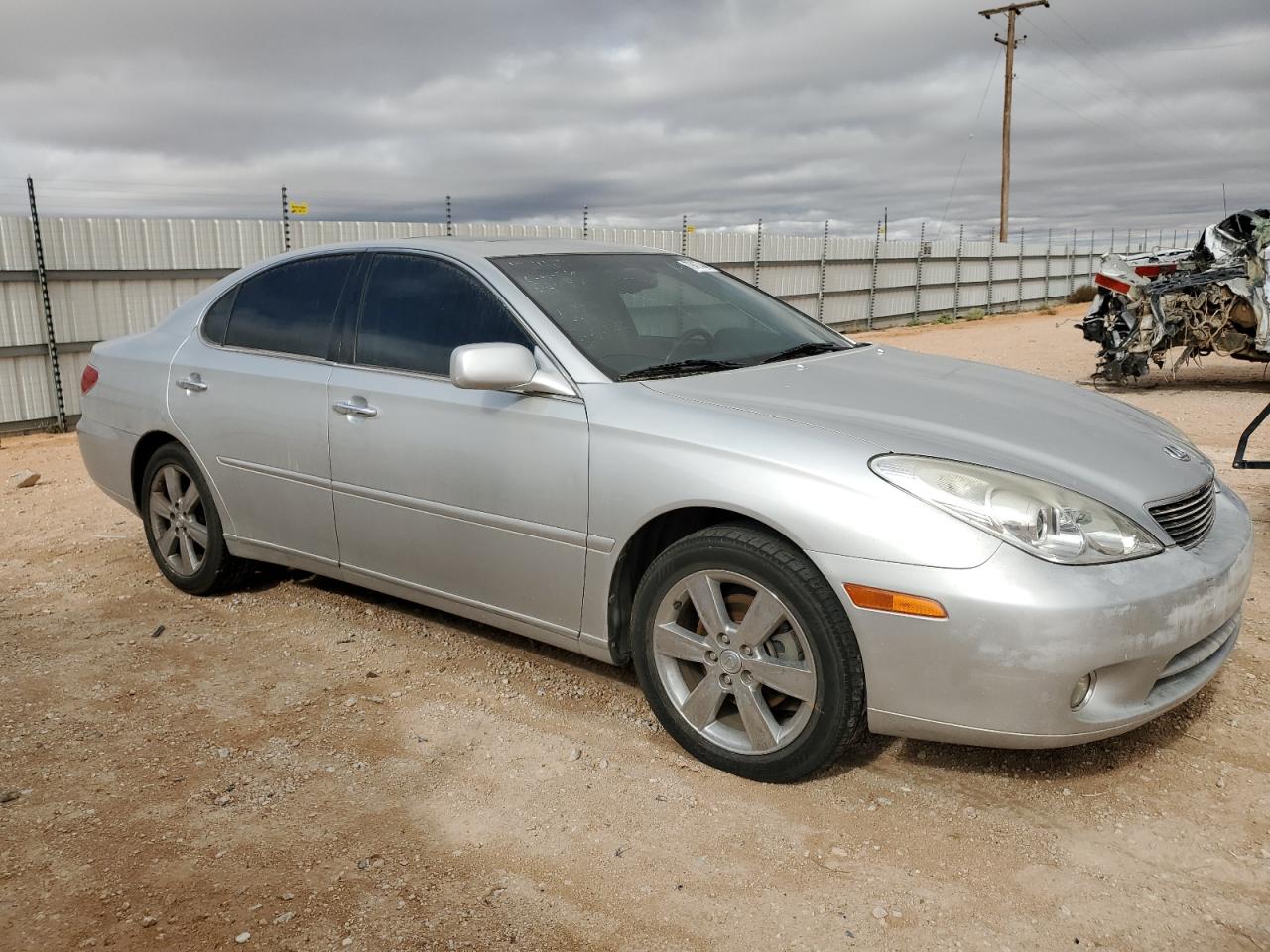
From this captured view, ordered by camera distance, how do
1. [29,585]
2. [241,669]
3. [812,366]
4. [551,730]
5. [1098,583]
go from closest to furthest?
[1098,583], [551,730], [812,366], [241,669], [29,585]

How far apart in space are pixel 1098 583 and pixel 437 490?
212 cm

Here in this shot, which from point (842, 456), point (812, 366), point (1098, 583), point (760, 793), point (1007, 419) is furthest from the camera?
point (812, 366)

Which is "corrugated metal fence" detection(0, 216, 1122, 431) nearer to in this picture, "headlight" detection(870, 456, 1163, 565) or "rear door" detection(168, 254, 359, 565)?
"rear door" detection(168, 254, 359, 565)

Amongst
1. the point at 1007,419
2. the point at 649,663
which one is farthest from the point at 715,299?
the point at 649,663

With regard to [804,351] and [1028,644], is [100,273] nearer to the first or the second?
[804,351]

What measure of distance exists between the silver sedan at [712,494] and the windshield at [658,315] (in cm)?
2

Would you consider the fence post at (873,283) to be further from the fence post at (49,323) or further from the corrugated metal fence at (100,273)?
the fence post at (49,323)

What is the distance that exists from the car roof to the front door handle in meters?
0.65

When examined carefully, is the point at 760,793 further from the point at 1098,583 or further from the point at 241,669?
the point at 241,669

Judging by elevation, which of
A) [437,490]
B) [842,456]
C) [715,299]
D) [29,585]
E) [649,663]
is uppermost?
[715,299]

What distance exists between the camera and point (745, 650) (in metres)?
2.98

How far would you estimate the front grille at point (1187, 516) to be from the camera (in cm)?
292

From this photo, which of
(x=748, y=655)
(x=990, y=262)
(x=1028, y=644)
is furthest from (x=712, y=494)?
(x=990, y=262)

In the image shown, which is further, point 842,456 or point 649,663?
point 649,663
